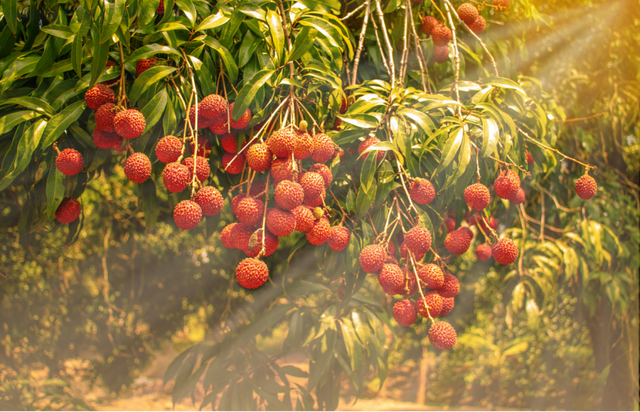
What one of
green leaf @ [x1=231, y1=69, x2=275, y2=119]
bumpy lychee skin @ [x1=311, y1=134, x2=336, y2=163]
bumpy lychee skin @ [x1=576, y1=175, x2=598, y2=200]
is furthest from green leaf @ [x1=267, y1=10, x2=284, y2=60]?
bumpy lychee skin @ [x1=576, y1=175, x2=598, y2=200]

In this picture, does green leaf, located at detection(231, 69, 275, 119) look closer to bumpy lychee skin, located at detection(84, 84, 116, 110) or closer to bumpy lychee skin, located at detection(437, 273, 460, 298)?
bumpy lychee skin, located at detection(84, 84, 116, 110)

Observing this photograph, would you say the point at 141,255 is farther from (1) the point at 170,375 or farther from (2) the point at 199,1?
(2) the point at 199,1

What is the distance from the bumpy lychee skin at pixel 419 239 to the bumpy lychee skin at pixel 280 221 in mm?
→ 218

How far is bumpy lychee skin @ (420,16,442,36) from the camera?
119 cm

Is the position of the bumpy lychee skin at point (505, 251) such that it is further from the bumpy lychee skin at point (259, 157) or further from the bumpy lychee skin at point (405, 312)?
the bumpy lychee skin at point (259, 157)

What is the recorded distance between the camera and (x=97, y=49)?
0.70m

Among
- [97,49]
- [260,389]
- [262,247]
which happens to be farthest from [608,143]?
[97,49]

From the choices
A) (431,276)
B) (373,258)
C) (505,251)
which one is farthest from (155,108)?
(505,251)

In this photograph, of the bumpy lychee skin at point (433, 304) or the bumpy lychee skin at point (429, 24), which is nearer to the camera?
the bumpy lychee skin at point (433, 304)

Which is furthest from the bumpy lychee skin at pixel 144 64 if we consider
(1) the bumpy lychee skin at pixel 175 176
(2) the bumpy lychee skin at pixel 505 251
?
(2) the bumpy lychee skin at pixel 505 251

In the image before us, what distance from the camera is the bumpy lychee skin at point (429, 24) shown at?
1.19 m

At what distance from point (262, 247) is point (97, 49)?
1.50 ft

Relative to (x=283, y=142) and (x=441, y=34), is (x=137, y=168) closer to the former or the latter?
(x=283, y=142)

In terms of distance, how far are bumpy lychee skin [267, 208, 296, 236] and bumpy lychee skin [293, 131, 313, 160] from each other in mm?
108
